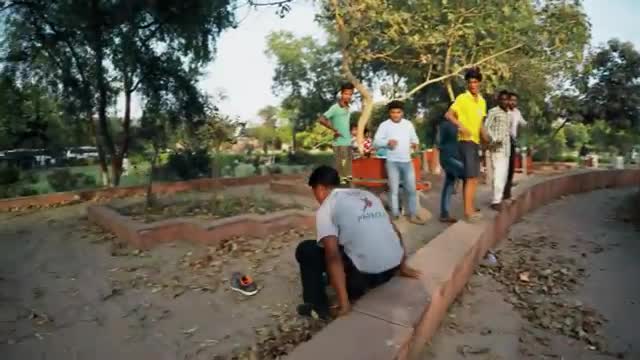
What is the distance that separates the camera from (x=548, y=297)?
3.89m

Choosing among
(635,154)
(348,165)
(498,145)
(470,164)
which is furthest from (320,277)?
(635,154)

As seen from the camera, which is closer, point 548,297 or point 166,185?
point 548,297

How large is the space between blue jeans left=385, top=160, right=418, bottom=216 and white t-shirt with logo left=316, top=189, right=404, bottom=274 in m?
2.53

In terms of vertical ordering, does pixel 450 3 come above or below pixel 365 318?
above

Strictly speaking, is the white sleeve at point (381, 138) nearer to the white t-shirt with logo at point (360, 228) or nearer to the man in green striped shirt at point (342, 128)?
the man in green striped shirt at point (342, 128)

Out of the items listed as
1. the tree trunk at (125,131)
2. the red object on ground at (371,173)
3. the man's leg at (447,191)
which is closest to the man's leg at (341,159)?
the red object on ground at (371,173)

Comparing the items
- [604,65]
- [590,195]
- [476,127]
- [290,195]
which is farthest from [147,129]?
[604,65]

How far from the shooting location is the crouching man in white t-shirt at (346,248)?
2.82m

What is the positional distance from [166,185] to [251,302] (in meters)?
7.77

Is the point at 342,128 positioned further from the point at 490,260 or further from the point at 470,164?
the point at 490,260

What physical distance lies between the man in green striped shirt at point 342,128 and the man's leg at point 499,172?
6.35 ft

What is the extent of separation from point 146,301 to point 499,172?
416 cm

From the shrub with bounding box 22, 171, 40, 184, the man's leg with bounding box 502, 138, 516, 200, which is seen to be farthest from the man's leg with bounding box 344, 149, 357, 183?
the shrub with bounding box 22, 171, 40, 184

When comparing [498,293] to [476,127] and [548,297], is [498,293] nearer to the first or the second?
[548,297]
